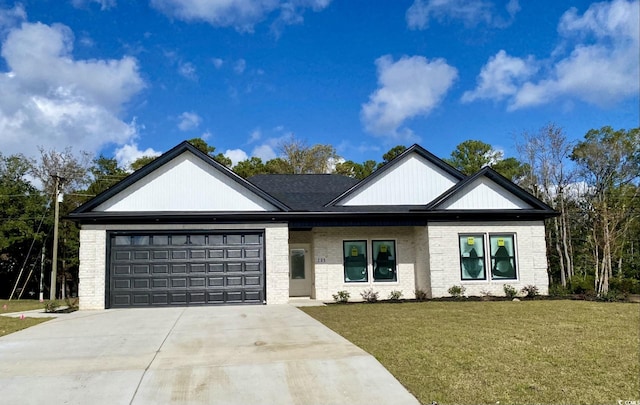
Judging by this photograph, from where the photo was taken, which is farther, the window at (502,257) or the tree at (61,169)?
the tree at (61,169)

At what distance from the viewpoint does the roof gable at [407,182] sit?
58.6ft

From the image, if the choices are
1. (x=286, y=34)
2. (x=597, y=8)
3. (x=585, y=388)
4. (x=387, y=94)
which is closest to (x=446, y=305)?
(x=585, y=388)

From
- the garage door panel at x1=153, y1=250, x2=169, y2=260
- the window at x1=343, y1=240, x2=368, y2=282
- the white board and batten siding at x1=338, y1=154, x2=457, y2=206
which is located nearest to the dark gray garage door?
the garage door panel at x1=153, y1=250, x2=169, y2=260

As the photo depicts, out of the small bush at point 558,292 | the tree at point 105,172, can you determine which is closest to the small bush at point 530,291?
the small bush at point 558,292

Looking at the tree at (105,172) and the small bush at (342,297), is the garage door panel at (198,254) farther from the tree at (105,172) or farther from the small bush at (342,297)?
the tree at (105,172)

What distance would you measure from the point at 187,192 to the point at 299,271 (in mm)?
5773

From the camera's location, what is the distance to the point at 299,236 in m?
19.1

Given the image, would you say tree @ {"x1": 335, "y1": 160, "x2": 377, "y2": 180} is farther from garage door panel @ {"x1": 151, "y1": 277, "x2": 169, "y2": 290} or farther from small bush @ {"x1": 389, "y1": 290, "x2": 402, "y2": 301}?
garage door panel @ {"x1": 151, "y1": 277, "x2": 169, "y2": 290}

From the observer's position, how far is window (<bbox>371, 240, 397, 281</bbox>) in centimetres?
1792

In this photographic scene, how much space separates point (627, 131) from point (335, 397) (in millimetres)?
34636

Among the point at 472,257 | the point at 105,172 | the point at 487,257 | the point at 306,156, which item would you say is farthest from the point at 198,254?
the point at 306,156

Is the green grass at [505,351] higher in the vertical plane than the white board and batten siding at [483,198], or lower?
lower

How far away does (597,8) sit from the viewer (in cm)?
1405

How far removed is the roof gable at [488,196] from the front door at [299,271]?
574cm
